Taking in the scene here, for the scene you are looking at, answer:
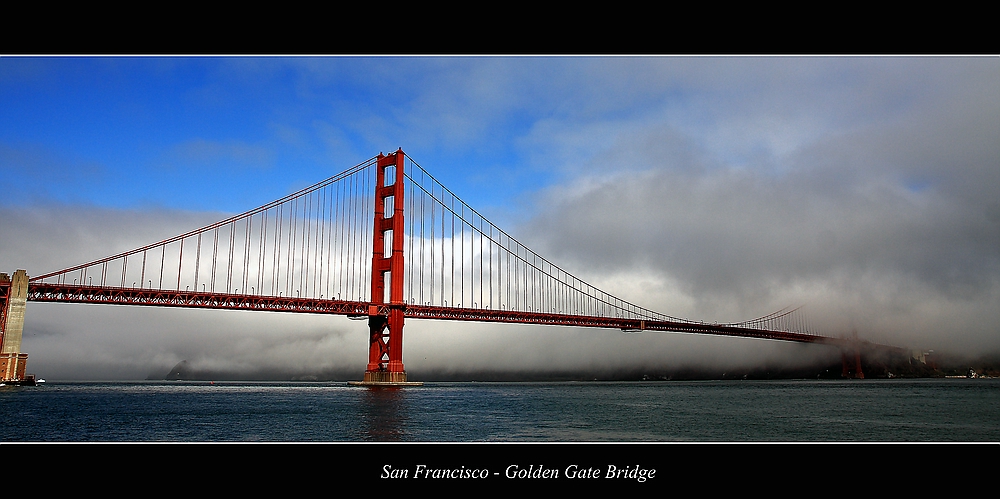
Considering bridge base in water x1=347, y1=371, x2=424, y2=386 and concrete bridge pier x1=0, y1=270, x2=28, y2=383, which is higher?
concrete bridge pier x1=0, y1=270, x2=28, y2=383

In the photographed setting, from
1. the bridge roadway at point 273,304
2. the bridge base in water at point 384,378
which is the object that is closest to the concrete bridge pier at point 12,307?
the bridge roadway at point 273,304

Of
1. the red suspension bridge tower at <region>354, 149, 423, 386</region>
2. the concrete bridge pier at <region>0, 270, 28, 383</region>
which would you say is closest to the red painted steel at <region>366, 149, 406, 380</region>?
the red suspension bridge tower at <region>354, 149, 423, 386</region>

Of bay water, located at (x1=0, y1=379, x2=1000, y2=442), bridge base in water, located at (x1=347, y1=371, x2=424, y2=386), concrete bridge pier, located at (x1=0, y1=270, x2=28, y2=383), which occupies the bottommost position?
bay water, located at (x1=0, y1=379, x2=1000, y2=442)

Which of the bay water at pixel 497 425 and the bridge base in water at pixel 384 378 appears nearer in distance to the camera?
the bay water at pixel 497 425

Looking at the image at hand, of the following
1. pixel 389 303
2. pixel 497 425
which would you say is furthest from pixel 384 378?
pixel 497 425

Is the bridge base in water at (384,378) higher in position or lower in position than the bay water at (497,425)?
higher

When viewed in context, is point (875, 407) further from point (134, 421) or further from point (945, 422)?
point (134, 421)

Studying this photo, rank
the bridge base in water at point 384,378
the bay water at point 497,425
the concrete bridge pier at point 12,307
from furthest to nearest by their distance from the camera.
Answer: the bridge base in water at point 384,378 → the concrete bridge pier at point 12,307 → the bay water at point 497,425

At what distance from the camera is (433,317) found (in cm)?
5969

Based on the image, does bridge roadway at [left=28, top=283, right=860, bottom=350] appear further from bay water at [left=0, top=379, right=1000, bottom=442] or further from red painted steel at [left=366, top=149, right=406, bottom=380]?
bay water at [left=0, top=379, right=1000, bottom=442]

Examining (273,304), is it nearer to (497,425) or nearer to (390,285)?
(390,285)

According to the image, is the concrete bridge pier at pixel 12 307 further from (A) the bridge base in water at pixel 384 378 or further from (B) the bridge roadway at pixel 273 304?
(A) the bridge base in water at pixel 384 378

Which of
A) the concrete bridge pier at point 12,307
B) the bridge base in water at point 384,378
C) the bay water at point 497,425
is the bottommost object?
the bay water at point 497,425

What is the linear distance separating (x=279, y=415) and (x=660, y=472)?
2643 centimetres
